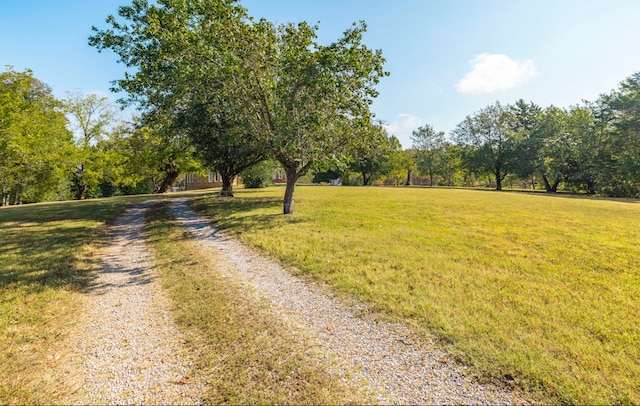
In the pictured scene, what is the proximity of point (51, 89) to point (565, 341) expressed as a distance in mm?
42514

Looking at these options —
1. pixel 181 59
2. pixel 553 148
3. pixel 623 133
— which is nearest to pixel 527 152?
pixel 553 148

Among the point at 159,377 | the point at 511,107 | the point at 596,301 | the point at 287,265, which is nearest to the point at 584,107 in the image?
the point at 511,107

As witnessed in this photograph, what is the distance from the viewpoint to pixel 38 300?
505cm

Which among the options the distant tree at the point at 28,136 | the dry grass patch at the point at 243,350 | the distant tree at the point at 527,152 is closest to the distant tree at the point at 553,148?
the distant tree at the point at 527,152

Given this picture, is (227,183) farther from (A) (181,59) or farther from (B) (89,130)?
(B) (89,130)

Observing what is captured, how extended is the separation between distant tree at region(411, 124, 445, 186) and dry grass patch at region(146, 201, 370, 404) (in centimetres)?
5351

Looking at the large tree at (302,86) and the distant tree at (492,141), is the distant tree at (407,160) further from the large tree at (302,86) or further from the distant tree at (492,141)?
the large tree at (302,86)

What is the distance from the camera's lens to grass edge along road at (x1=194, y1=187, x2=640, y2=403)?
3217mm

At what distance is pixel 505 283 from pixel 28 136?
2659 centimetres

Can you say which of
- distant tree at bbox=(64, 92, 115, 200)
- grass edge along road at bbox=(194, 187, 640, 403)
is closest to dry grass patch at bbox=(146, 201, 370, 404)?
grass edge along road at bbox=(194, 187, 640, 403)

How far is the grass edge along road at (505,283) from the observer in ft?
10.6

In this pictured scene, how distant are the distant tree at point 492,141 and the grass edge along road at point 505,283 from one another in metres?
34.7

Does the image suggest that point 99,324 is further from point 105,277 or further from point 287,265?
point 287,265

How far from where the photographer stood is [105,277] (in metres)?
6.40
